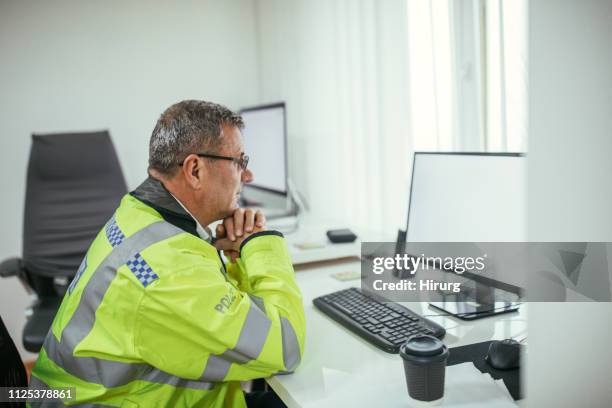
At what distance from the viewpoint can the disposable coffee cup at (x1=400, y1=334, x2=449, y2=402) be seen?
895 millimetres

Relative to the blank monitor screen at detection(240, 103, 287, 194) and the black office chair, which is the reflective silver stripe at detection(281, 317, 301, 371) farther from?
the black office chair

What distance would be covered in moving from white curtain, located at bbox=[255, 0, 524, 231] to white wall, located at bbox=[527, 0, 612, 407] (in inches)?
45.2

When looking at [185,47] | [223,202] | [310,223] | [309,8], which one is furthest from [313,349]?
[185,47]

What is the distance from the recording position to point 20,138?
295 cm

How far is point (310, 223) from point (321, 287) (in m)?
0.89

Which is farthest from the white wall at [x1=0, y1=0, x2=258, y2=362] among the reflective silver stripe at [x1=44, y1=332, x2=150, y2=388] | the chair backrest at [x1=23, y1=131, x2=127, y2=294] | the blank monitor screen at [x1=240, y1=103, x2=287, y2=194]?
the reflective silver stripe at [x1=44, y1=332, x2=150, y2=388]

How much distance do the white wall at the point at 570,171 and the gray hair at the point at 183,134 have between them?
728 millimetres

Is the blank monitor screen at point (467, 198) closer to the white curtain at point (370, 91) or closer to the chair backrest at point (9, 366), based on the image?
the white curtain at point (370, 91)

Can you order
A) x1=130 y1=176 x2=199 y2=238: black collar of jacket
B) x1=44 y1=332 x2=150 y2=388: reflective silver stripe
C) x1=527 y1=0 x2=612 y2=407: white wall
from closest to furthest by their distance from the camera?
x1=527 y1=0 x2=612 y2=407: white wall → x1=44 y1=332 x2=150 y2=388: reflective silver stripe → x1=130 y1=176 x2=199 y2=238: black collar of jacket

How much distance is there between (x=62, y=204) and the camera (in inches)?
98.4

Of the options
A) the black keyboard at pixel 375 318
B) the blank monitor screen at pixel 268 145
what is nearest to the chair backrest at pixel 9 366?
the black keyboard at pixel 375 318

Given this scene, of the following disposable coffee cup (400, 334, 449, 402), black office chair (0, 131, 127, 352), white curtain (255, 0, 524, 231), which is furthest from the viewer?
black office chair (0, 131, 127, 352)

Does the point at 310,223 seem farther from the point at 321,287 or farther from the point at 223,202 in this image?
the point at 223,202

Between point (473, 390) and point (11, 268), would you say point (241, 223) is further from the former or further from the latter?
point (11, 268)
